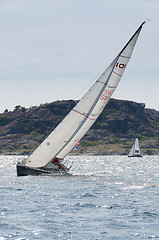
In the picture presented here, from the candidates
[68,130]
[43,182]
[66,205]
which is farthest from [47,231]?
[68,130]

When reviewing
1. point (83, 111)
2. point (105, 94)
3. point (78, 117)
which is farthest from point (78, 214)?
point (105, 94)

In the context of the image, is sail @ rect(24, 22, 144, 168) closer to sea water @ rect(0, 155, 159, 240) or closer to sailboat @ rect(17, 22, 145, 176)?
sailboat @ rect(17, 22, 145, 176)

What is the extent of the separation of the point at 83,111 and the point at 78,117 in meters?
1.01

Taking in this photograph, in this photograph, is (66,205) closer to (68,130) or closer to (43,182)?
(43,182)

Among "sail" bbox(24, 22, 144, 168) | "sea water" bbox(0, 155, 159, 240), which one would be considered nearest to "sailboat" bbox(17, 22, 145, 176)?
"sail" bbox(24, 22, 144, 168)

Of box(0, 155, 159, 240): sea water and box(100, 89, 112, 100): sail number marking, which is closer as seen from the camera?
box(0, 155, 159, 240): sea water

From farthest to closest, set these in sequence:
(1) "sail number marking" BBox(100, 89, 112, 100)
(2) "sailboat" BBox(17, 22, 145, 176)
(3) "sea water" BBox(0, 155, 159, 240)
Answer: (1) "sail number marking" BBox(100, 89, 112, 100) < (2) "sailboat" BBox(17, 22, 145, 176) < (3) "sea water" BBox(0, 155, 159, 240)

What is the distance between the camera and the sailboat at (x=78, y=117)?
51.2 meters

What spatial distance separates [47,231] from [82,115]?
30880 millimetres

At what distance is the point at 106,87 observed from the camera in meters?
52.5

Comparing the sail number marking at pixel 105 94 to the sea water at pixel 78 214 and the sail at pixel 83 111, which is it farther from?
the sea water at pixel 78 214

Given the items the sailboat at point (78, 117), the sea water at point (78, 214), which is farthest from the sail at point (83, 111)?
the sea water at point (78, 214)

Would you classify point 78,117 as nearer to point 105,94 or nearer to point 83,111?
point 83,111

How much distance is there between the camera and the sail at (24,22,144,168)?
51219mm
